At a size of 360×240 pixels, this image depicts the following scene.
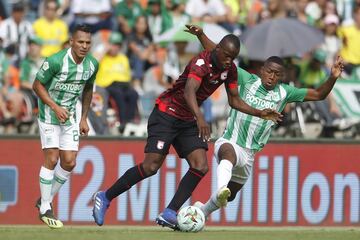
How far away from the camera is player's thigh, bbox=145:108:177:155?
A: 12773 mm

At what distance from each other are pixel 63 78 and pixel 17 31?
668 centimetres

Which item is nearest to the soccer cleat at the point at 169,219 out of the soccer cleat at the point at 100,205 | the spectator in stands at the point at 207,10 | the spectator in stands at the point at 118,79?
the soccer cleat at the point at 100,205

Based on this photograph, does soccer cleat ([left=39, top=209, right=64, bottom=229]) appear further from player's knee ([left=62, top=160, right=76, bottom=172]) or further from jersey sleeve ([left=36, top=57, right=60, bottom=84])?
jersey sleeve ([left=36, top=57, right=60, bottom=84])

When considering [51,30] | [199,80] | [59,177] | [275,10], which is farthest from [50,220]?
[275,10]

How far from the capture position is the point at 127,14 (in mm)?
20609

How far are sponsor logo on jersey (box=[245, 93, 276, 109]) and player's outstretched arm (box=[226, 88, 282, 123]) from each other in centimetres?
44

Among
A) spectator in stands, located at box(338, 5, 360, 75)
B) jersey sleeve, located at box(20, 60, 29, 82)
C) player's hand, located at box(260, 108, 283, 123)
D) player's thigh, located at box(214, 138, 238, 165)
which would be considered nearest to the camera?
player's hand, located at box(260, 108, 283, 123)

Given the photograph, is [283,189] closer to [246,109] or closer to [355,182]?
[355,182]

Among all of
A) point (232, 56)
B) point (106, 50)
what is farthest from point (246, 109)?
point (106, 50)

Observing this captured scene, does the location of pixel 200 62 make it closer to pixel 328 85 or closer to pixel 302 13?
pixel 328 85

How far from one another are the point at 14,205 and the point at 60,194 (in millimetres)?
637

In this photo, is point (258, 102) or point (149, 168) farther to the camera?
point (258, 102)

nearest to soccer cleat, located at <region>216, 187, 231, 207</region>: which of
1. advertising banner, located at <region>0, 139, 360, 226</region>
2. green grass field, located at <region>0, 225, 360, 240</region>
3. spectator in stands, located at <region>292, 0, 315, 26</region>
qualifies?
green grass field, located at <region>0, 225, 360, 240</region>

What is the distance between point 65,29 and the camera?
1978cm
